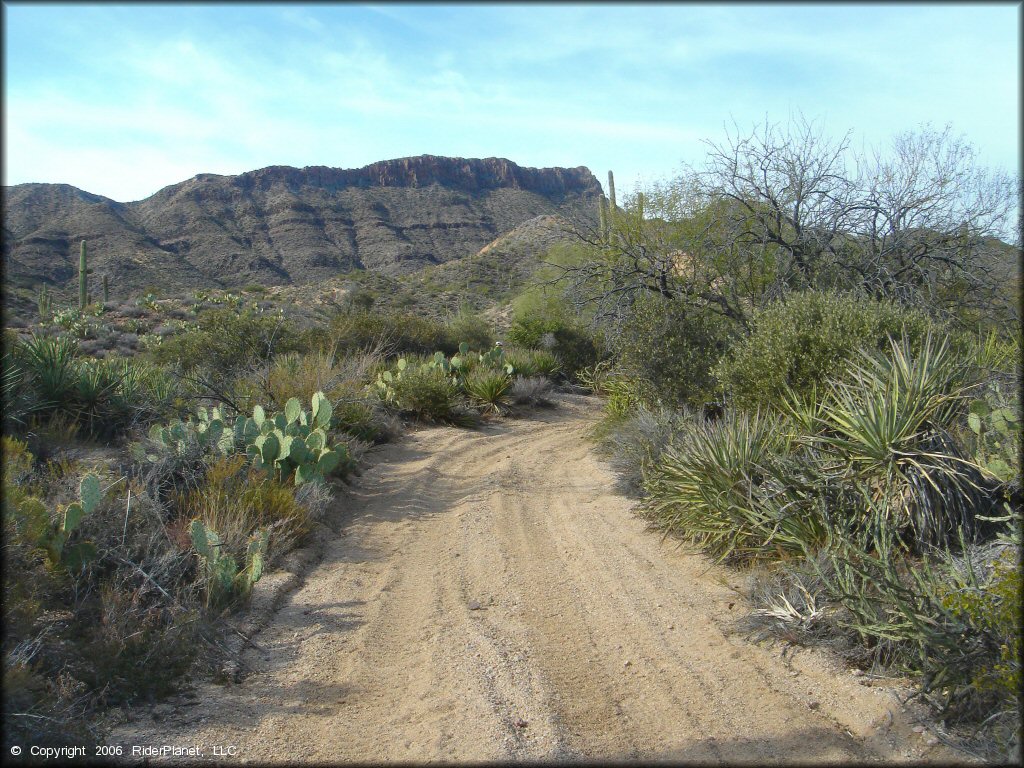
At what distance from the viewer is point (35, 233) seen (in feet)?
132

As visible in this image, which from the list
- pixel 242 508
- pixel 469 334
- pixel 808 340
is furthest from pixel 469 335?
pixel 242 508

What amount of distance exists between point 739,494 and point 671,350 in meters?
4.55

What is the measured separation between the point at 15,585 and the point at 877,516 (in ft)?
Result: 18.5

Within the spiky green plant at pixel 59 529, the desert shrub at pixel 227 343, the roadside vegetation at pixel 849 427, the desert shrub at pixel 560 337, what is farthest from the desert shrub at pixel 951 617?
the desert shrub at pixel 560 337

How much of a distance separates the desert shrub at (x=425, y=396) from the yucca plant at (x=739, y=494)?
6.59 m

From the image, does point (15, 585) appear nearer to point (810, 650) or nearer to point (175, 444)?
point (175, 444)

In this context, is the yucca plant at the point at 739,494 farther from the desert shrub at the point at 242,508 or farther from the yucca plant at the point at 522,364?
the yucca plant at the point at 522,364

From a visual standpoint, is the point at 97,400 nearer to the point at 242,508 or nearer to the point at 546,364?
the point at 242,508

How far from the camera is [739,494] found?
6.42 m

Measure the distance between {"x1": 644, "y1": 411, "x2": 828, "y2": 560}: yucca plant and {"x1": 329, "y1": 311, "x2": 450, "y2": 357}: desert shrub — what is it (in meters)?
10.9

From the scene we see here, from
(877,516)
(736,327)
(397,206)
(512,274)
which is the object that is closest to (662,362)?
(736,327)

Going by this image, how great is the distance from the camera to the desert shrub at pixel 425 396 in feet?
44.3

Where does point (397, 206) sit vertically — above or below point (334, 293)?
above

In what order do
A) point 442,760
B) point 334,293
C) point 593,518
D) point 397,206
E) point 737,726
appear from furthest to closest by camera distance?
point 397,206 < point 334,293 < point 593,518 < point 737,726 < point 442,760
